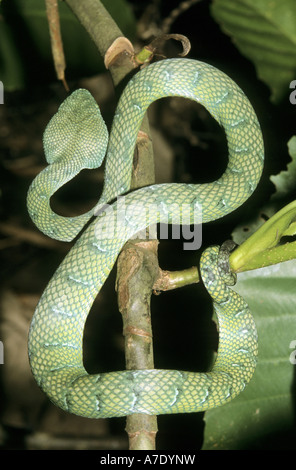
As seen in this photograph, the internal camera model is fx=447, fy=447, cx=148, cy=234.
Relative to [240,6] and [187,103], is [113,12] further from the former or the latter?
[187,103]

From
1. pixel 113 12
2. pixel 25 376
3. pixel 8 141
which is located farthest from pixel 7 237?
pixel 113 12

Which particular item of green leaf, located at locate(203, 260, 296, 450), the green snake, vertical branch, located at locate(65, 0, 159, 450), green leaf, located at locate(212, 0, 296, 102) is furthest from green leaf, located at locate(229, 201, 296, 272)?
green leaf, located at locate(212, 0, 296, 102)

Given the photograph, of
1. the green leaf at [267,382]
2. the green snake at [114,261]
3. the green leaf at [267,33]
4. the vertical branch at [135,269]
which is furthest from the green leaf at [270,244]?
the green leaf at [267,33]

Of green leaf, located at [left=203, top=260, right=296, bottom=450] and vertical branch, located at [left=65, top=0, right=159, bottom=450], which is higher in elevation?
vertical branch, located at [left=65, top=0, right=159, bottom=450]

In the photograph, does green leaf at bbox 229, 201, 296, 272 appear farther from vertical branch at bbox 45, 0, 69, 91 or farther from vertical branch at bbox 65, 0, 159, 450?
vertical branch at bbox 45, 0, 69, 91

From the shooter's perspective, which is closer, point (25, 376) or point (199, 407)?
point (199, 407)

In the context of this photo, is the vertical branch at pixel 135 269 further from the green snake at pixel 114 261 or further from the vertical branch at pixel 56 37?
the vertical branch at pixel 56 37
